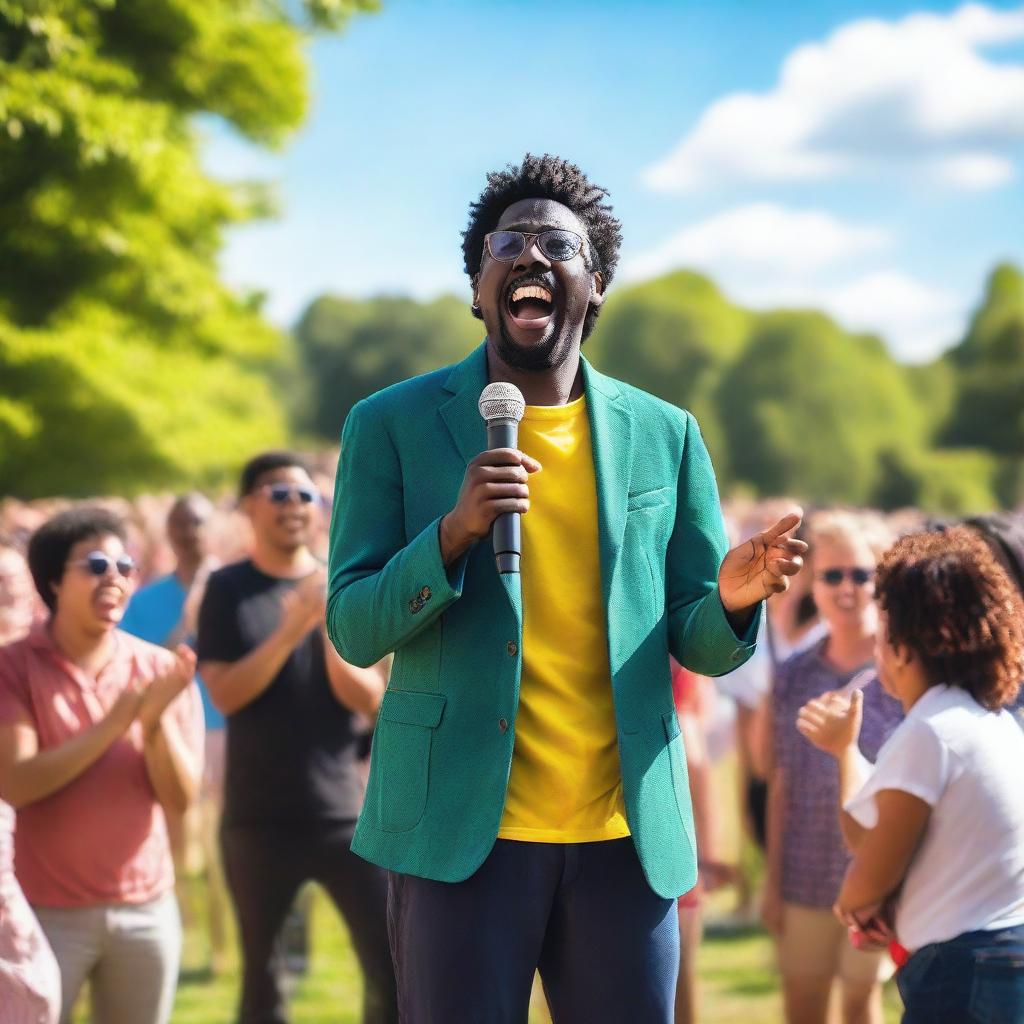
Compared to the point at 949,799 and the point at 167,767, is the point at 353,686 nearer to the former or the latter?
the point at 167,767

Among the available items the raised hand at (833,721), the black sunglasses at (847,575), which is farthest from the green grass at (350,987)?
the raised hand at (833,721)

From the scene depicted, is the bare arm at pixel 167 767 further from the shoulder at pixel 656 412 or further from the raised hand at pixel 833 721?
the shoulder at pixel 656 412

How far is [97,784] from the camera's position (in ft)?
14.4

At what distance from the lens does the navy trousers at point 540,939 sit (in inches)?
110

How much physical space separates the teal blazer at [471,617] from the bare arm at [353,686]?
7.00 feet

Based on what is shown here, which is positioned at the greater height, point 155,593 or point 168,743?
point 155,593

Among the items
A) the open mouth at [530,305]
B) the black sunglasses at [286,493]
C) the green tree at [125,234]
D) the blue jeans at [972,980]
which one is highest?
the green tree at [125,234]

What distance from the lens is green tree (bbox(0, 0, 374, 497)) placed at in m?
19.2

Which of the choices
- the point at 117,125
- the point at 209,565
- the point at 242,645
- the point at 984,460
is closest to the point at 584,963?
the point at 242,645

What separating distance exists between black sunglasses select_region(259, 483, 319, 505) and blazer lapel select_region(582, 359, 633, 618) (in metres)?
2.49

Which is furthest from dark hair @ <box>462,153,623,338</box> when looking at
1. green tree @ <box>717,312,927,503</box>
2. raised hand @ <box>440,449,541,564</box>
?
green tree @ <box>717,312,927,503</box>

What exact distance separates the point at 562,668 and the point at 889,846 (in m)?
0.86

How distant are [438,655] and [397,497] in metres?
0.31

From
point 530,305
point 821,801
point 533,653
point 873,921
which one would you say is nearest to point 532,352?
point 530,305
